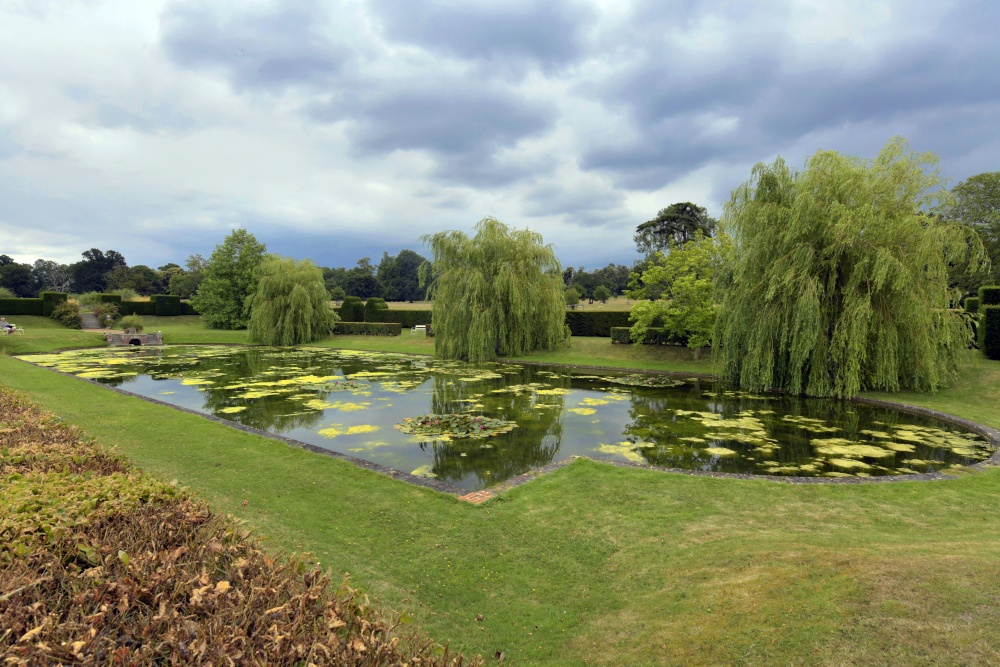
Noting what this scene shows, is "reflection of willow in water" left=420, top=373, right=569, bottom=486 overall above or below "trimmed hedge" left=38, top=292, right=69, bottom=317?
below

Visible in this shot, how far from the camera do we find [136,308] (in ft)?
134

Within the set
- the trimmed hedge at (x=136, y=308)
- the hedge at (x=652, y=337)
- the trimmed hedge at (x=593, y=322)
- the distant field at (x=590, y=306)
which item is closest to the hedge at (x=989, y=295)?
the hedge at (x=652, y=337)

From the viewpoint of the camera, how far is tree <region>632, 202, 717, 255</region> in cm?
5897

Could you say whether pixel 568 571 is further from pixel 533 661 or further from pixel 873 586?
pixel 873 586

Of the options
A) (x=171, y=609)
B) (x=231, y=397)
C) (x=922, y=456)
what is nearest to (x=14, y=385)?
(x=231, y=397)

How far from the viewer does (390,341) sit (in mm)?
30250

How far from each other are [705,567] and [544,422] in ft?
22.6

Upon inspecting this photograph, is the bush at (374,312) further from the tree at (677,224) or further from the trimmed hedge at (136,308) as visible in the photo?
the tree at (677,224)

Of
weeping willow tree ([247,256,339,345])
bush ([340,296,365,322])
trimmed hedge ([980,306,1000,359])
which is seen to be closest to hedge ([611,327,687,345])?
trimmed hedge ([980,306,1000,359])

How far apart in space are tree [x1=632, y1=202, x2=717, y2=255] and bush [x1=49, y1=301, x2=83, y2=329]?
180 ft

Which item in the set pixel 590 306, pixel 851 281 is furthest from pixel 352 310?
pixel 851 281

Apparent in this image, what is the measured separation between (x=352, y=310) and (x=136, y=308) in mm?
19589

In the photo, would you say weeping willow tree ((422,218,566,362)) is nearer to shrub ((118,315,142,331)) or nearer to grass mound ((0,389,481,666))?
grass mound ((0,389,481,666))

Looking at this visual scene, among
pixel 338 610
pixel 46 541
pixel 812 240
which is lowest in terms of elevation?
pixel 338 610
